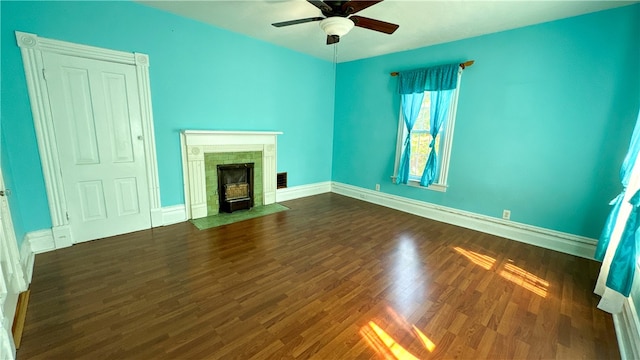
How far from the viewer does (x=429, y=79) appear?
366 cm

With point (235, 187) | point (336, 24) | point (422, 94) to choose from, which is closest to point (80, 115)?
point (235, 187)

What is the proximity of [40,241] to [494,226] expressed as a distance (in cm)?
521

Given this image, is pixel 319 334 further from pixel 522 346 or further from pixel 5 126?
pixel 5 126

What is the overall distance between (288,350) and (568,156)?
11.5 ft

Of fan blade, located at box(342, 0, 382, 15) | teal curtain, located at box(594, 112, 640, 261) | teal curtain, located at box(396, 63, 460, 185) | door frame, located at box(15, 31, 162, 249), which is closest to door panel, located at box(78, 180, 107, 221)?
door frame, located at box(15, 31, 162, 249)

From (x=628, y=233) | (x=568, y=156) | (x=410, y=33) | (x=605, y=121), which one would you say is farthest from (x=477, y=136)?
(x=628, y=233)

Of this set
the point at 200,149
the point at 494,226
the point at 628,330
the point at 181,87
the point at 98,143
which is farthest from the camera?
the point at 200,149

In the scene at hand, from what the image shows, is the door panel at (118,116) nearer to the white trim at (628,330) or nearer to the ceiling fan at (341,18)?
the ceiling fan at (341,18)

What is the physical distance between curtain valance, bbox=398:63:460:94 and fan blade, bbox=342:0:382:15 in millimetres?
2053

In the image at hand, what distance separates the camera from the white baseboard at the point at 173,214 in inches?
131

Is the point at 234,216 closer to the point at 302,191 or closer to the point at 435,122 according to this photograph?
the point at 302,191

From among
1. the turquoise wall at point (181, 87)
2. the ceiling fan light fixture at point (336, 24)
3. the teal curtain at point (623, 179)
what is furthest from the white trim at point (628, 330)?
the turquoise wall at point (181, 87)

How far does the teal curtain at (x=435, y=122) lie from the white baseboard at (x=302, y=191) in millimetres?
2069

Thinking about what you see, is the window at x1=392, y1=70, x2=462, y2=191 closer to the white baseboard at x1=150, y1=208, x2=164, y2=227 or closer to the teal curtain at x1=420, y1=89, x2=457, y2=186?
the teal curtain at x1=420, y1=89, x2=457, y2=186
